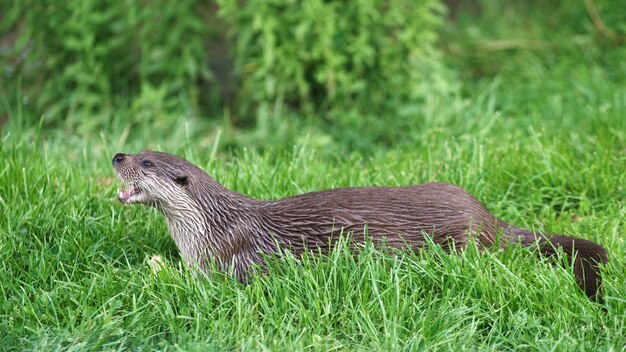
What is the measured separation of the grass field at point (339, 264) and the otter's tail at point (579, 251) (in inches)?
3.0

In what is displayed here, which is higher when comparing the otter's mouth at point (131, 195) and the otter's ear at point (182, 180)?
the otter's ear at point (182, 180)

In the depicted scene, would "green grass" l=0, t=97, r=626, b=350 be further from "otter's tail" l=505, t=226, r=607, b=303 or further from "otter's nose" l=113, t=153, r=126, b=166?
"otter's nose" l=113, t=153, r=126, b=166

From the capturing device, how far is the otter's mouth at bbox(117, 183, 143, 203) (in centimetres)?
412

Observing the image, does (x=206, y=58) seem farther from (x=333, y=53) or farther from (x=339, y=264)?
(x=339, y=264)

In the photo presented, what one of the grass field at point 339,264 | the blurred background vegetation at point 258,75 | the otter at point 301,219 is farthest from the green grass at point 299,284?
the blurred background vegetation at point 258,75

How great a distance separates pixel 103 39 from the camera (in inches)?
277

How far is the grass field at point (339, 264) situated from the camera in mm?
3459

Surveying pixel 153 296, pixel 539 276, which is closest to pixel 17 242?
pixel 153 296

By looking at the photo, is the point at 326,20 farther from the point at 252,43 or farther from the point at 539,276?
the point at 539,276

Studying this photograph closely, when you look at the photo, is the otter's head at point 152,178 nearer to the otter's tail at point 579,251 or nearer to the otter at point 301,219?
the otter at point 301,219

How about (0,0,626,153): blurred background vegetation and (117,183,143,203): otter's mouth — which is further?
(0,0,626,153): blurred background vegetation

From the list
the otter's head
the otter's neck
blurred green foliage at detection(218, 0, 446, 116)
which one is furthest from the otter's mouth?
blurred green foliage at detection(218, 0, 446, 116)

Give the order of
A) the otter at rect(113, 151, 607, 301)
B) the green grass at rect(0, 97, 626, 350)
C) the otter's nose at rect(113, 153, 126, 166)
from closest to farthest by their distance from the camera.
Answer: the green grass at rect(0, 97, 626, 350) < the otter at rect(113, 151, 607, 301) < the otter's nose at rect(113, 153, 126, 166)

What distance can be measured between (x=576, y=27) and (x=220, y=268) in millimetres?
5229
